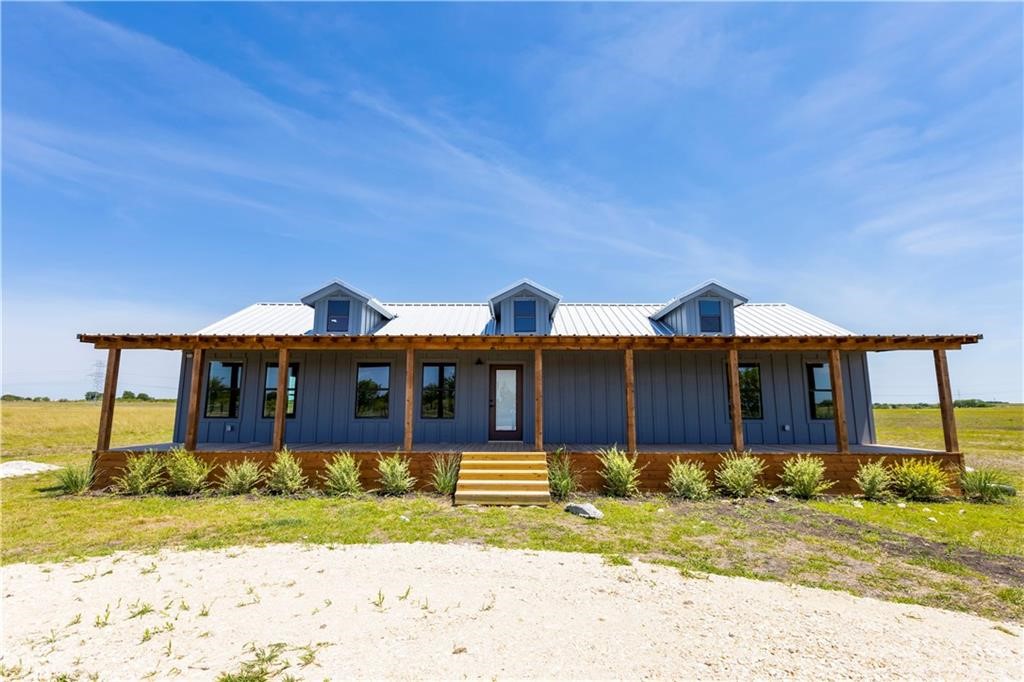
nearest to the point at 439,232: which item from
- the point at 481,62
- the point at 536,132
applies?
the point at 536,132

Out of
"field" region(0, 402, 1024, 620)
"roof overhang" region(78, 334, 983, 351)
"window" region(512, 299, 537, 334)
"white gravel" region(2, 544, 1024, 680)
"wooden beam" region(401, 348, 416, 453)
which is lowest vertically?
"field" region(0, 402, 1024, 620)

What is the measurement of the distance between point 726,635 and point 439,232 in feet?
50.8

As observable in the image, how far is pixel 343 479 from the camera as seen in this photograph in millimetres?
9359

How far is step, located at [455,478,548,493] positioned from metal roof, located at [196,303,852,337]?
210 inches

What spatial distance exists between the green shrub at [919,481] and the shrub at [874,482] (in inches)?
9.3

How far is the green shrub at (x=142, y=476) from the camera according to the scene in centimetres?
949

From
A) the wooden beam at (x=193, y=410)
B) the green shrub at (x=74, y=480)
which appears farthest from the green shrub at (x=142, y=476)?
the wooden beam at (x=193, y=410)

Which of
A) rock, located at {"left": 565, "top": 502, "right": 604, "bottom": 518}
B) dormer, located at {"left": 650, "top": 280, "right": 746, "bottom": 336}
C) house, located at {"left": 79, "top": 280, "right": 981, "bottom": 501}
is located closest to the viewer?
rock, located at {"left": 565, "top": 502, "right": 604, "bottom": 518}

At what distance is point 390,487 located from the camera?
938cm

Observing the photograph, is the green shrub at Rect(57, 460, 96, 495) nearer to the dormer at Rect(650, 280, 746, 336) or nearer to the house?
the house

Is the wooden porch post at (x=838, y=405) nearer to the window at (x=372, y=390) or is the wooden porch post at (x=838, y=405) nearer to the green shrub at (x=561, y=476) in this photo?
the green shrub at (x=561, y=476)

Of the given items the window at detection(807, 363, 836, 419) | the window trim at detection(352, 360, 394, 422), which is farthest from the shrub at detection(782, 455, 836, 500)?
the window trim at detection(352, 360, 394, 422)

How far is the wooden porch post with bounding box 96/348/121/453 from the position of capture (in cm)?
1013

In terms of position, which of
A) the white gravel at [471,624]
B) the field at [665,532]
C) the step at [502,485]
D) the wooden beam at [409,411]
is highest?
the wooden beam at [409,411]
